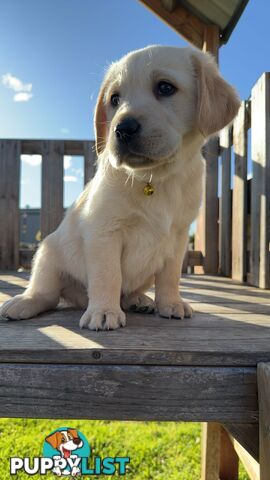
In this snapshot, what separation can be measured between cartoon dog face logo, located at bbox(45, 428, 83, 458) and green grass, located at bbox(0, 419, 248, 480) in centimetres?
62

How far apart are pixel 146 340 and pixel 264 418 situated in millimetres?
454

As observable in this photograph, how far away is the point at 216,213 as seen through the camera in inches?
201

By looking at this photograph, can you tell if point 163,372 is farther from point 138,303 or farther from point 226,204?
point 226,204

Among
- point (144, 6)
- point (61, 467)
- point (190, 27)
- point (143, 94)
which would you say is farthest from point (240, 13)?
point (61, 467)

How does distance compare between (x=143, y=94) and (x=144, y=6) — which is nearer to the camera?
(x=143, y=94)

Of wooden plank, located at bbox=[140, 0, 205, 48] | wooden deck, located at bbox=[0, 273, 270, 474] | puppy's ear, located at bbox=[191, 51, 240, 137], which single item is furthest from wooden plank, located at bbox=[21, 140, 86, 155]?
wooden deck, located at bbox=[0, 273, 270, 474]

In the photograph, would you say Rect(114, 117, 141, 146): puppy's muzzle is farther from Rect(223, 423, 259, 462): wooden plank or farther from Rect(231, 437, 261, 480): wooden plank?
Rect(231, 437, 261, 480): wooden plank

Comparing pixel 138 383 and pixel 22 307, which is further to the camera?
pixel 22 307

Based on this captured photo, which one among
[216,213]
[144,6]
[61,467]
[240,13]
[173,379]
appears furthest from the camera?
[216,213]

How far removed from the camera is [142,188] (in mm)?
1896

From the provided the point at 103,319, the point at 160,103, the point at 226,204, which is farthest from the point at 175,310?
the point at 226,204

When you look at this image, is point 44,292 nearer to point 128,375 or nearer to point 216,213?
point 128,375

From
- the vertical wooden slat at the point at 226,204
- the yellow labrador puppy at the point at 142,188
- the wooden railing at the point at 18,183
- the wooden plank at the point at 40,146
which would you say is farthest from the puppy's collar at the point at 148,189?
the wooden plank at the point at 40,146

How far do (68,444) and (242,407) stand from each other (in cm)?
119
